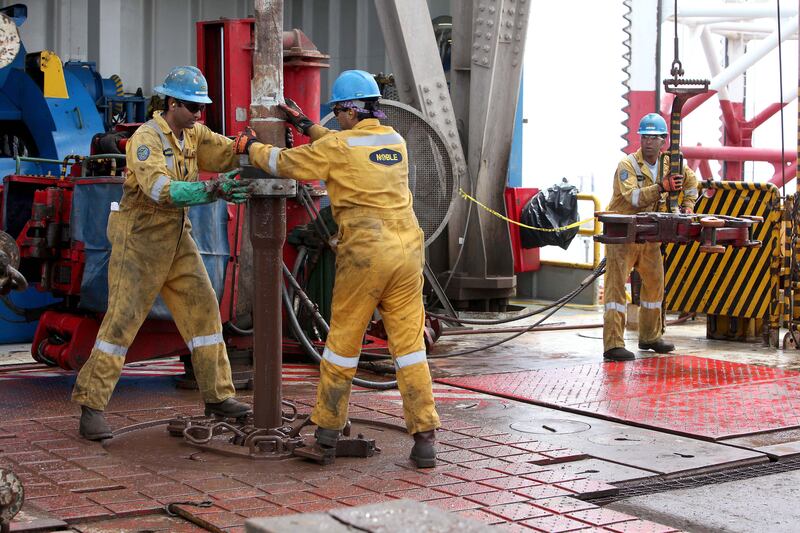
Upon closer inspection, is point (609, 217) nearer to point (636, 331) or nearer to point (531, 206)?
point (636, 331)

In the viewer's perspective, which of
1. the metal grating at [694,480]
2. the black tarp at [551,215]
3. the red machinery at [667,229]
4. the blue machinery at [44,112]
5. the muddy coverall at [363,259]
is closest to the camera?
the metal grating at [694,480]

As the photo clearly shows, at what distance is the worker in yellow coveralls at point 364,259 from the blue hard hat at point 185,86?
1.80 feet

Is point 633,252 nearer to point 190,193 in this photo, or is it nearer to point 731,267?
point 731,267

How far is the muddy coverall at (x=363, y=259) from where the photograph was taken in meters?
5.34

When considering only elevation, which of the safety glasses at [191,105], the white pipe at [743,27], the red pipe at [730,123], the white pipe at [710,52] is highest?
the white pipe at [743,27]

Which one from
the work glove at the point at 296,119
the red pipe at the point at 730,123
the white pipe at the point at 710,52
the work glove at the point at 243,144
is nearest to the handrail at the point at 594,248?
the work glove at the point at 296,119

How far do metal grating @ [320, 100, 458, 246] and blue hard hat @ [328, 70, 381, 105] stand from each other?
4.12 meters

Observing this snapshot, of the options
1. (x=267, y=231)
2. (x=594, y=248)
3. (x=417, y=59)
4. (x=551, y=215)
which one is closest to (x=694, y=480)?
(x=267, y=231)

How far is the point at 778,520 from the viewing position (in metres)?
A: 4.77

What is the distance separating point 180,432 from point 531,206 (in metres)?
7.06

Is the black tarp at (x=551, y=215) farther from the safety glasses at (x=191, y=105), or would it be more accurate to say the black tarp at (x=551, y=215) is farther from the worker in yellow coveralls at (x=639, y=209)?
the safety glasses at (x=191, y=105)

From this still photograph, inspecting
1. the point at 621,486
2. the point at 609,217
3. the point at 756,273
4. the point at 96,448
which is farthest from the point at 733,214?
the point at 96,448

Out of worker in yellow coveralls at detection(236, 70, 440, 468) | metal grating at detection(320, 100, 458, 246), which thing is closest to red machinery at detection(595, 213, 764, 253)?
metal grating at detection(320, 100, 458, 246)

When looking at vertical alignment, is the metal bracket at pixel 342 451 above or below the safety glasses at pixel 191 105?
below
